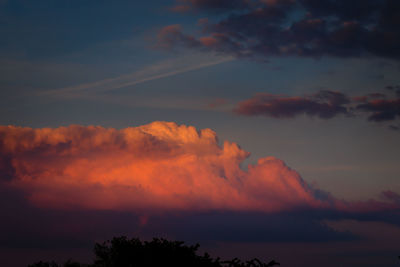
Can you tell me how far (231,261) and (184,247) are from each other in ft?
13.6

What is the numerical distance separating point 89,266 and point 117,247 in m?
4.66

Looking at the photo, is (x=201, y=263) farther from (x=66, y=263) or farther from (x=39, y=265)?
(x=39, y=265)

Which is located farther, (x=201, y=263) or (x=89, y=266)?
(x=89, y=266)

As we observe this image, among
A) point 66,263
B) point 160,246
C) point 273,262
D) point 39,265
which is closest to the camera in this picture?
point 273,262

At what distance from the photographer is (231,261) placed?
34.6 m

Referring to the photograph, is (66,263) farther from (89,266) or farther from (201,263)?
(201,263)

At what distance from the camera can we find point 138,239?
38.2 m

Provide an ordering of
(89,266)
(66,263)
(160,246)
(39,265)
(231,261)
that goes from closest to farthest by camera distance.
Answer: (231,261) < (160,246) < (89,266) < (66,263) < (39,265)

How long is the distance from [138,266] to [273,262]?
9.81m

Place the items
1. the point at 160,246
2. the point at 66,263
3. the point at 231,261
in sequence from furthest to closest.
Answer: the point at 66,263
the point at 160,246
the point at 231,261

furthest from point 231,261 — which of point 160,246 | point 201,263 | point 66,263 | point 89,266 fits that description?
point 66,263

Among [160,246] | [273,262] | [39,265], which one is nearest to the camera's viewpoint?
[273,262]

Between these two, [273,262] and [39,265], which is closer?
[273,262]

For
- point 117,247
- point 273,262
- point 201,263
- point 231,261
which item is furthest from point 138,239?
point 273,262
